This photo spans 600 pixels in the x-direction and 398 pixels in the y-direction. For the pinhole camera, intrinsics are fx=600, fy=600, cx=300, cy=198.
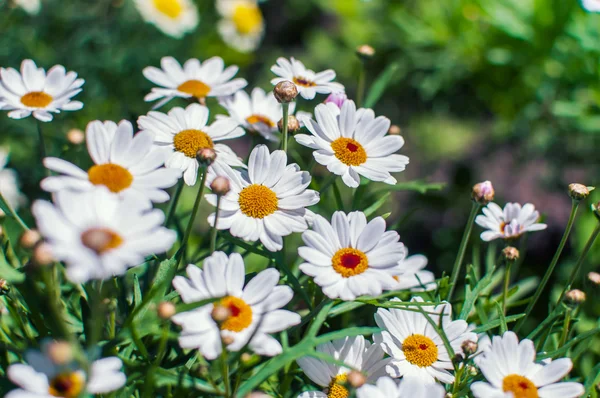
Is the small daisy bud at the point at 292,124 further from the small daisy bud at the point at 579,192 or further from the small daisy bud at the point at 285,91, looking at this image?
the small daisy bud at the point at 579,192

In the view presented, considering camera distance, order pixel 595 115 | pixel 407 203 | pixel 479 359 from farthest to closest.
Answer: pixel 407 203 → pixel 595 115 → pixel 479 359

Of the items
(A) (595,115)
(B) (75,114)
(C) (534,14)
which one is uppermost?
(C) (534,14)

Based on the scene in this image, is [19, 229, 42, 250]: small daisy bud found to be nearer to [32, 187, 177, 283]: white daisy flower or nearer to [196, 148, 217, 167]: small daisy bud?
[32, 187, 177, 283]: white daisy flower

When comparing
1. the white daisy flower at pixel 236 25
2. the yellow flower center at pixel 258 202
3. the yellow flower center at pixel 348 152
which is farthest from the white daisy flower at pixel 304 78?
the white daisy flower at pixel 236 25

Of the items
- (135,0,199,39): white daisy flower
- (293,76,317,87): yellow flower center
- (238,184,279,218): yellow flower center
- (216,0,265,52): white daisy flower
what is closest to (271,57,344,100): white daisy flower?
(293,76,317,87): yellow flower center

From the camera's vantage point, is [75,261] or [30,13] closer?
[75,261]

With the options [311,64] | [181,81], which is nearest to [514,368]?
[181,81]

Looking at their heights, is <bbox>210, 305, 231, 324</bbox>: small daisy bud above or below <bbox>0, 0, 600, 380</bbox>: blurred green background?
below

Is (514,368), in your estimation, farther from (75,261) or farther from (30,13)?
(30,13)
